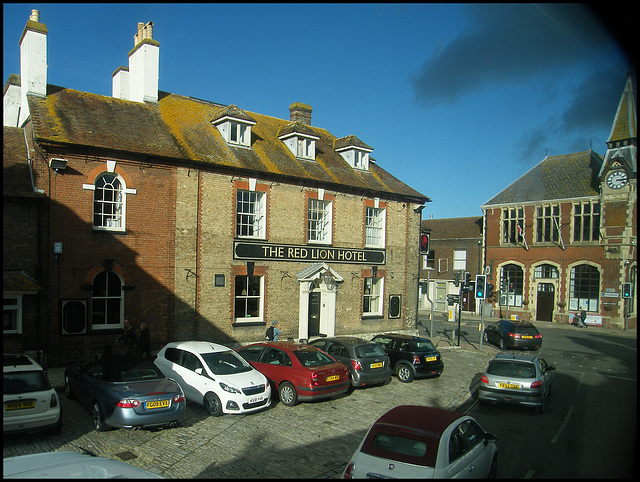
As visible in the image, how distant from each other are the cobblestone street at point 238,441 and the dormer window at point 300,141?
42.7ft

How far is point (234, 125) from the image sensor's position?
70.4ft

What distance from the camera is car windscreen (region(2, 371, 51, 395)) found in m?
9.34

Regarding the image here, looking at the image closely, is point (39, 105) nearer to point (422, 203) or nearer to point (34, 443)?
point (34, 443)

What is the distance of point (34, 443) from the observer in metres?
9.48

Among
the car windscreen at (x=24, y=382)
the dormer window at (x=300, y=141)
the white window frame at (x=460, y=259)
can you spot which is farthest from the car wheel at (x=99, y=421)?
the white window frame at (x=460, y=259)

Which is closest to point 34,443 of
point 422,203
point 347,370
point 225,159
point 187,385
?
point 187,385

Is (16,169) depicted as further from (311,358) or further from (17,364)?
(311,358)

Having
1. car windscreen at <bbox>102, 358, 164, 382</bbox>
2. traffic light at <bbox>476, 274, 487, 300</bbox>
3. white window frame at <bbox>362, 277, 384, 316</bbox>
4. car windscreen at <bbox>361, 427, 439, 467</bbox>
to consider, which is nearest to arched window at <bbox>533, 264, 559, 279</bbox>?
traffic light at <bbox>476, 274, 487, 300</bbox>

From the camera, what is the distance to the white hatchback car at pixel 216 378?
11.9 meters

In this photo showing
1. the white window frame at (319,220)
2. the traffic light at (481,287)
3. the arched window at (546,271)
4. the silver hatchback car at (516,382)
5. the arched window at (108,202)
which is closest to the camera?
the silver hatchback car at (516,382)

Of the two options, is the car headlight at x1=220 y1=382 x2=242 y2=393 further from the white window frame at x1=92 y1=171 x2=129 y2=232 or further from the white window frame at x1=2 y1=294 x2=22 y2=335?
the white window frame at x1=92 y1=171 x2=129 y2=232

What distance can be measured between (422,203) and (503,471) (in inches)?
766

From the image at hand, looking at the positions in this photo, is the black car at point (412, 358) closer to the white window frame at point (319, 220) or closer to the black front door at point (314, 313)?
the black front door at point (314, 313)

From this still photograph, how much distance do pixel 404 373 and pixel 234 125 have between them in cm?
1251
